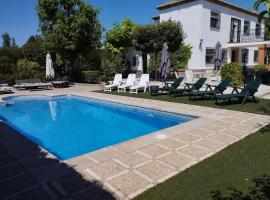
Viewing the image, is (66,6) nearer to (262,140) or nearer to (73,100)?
(73,100)

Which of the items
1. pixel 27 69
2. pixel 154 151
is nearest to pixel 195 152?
pixel 154 151

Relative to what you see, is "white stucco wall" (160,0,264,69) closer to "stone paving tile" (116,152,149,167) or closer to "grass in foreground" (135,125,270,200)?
"grass in foreground" (135,125,270,200)

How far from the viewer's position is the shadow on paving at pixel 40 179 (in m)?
3.64

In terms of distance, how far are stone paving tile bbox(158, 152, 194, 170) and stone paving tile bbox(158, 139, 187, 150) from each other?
395 millimetres

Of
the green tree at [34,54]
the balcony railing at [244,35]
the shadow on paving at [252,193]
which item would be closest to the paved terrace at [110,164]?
the shadow on paving at [252,193]

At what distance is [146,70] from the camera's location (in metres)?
24.7

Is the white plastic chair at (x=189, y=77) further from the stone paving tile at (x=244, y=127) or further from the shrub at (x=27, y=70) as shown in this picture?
the shrub at (x=27, y=70)

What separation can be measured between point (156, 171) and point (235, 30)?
25368mm

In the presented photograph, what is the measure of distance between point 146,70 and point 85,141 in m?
17.7

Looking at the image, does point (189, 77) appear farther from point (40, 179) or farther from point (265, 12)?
point (265, 12)

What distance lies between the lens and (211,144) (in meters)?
5.79

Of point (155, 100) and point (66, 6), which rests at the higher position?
point (66, 6)

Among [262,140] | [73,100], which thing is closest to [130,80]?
[73,100]

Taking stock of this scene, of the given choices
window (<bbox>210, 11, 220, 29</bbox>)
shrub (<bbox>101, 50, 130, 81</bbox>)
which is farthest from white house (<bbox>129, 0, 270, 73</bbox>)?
shrub (<bbox>101, 50, 130, 81</bbox>)
